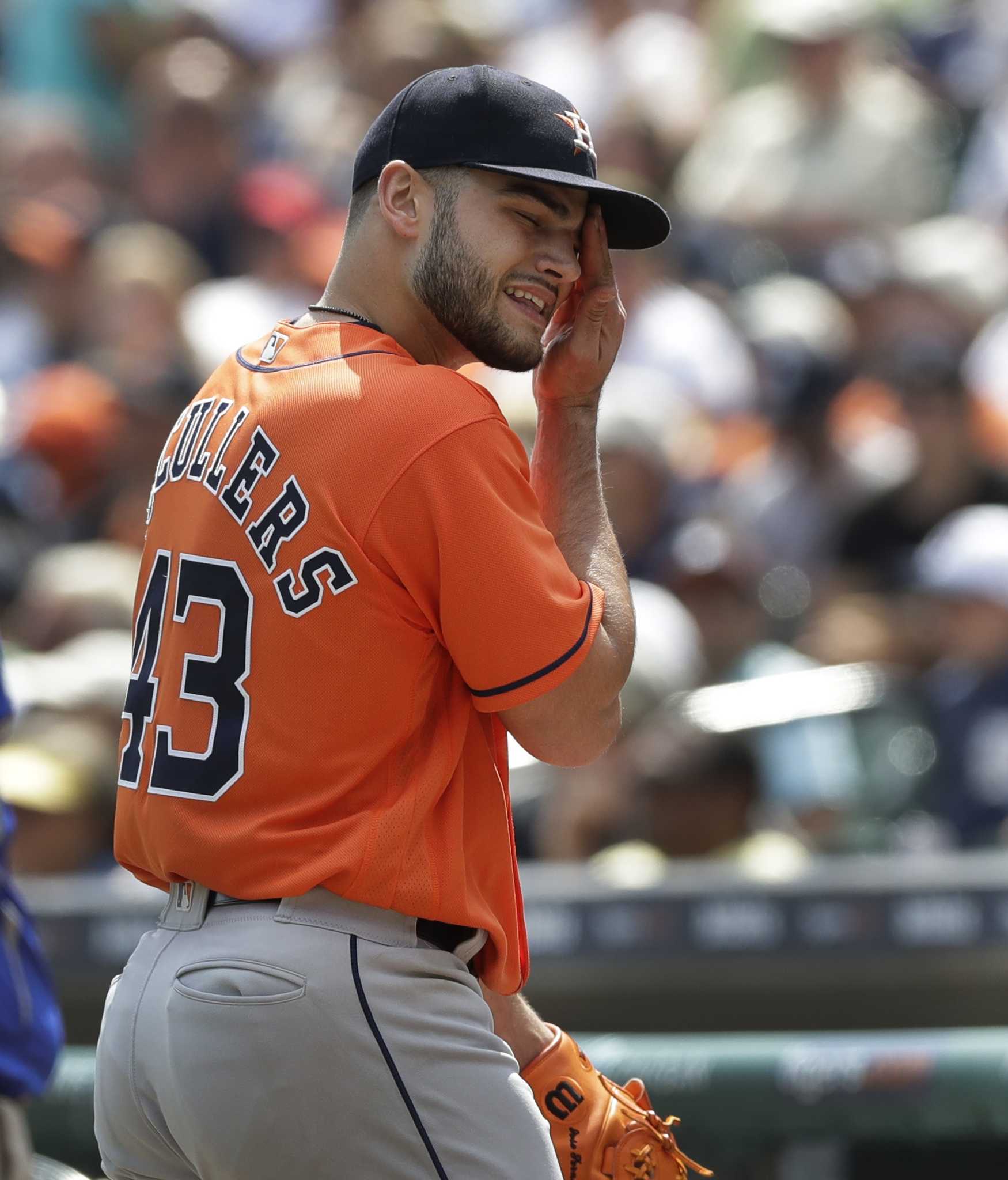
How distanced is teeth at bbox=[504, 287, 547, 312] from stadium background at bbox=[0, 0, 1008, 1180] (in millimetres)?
1961

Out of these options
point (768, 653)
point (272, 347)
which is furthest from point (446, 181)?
point (768, 653)

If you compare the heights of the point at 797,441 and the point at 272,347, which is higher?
the point at 797,441

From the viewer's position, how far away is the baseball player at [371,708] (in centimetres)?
202

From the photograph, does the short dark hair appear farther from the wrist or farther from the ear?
the wrist

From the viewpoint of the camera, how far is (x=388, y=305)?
2.27 metres

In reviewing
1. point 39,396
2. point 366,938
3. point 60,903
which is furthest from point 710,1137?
point 39,396

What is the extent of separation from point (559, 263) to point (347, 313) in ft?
0.86

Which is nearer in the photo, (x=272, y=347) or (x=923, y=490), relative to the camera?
(x=272, y=347)

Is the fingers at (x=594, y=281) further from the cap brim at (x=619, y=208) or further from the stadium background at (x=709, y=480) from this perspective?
the stadium background at (x=709, y=480)

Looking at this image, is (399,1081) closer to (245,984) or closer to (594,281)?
(245,984)

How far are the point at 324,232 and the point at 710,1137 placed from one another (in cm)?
507

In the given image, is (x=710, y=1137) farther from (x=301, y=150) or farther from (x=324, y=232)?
(x=301, y=150)

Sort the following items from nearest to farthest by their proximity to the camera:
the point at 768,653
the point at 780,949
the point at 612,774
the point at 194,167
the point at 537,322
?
the point at 537,322, the point at 780,949, the point at 612,774, the point at 768,653, the point at 194,167

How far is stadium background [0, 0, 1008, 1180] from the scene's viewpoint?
13.0ft
